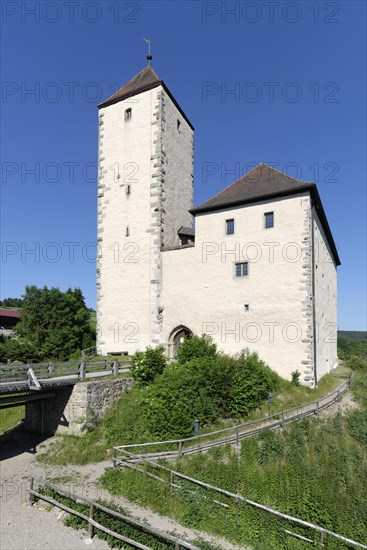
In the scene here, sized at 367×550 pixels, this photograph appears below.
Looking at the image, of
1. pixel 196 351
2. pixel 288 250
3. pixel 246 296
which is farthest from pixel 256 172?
pixel 196 351

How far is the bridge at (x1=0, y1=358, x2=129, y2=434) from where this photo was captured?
12516 mm

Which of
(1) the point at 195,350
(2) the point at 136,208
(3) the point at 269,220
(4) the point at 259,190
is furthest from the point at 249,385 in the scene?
(2) the point at 136,208

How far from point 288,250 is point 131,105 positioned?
13.7 meters

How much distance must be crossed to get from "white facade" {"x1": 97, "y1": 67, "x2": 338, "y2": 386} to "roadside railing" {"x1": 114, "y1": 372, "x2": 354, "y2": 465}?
10.8 feet

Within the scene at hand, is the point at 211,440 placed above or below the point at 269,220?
below

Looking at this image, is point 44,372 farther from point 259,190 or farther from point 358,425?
point 259,190

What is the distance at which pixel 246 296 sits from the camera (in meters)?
17.5

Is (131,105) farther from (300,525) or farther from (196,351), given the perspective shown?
(300,525)

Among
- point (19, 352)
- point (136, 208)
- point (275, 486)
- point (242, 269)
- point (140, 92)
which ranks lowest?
point (275, 486)

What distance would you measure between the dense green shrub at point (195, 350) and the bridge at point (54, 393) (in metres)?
3.08

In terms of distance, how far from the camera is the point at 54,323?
30.1 m

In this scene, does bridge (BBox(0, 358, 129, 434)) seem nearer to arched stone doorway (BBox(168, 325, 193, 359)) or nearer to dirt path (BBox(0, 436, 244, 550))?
dirt path (BBox(0, 436, 244, 550))

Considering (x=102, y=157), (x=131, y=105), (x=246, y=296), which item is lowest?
(x=246, y=296)

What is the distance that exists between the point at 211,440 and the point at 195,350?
5264mm
